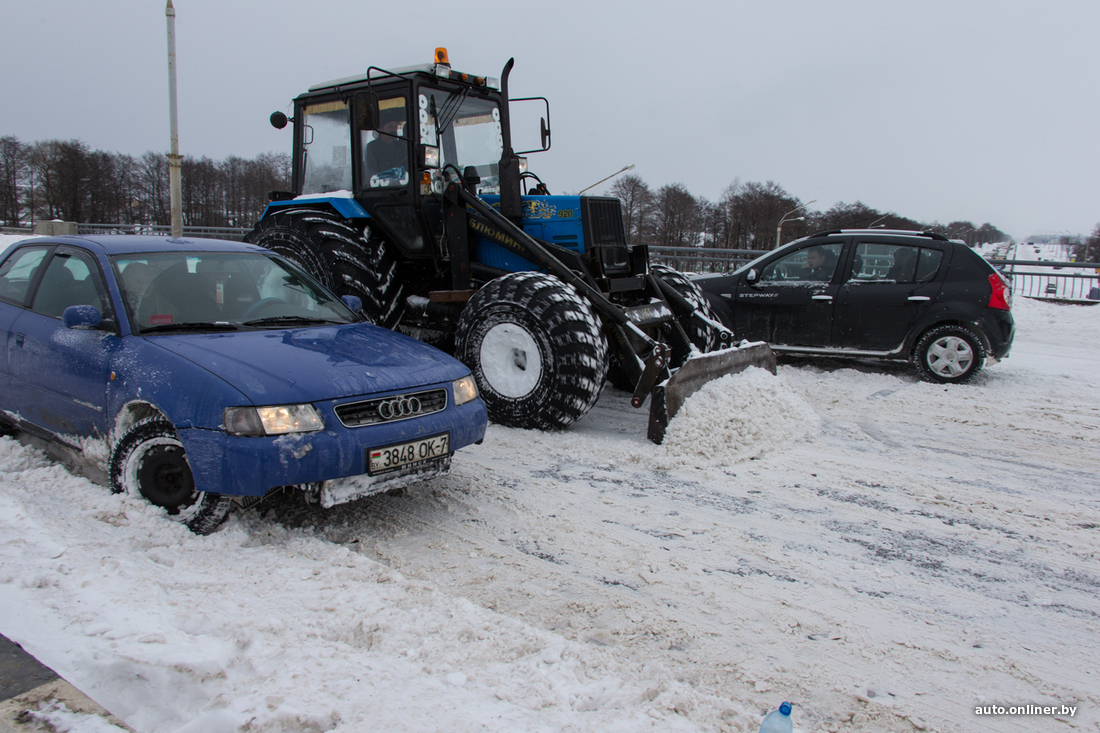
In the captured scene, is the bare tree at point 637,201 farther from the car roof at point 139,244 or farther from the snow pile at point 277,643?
the snow pile at point 277,643

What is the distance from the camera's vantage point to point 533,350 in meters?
5.64

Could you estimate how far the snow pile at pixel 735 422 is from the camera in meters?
5.21

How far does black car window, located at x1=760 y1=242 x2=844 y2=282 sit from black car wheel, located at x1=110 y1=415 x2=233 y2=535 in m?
6.94

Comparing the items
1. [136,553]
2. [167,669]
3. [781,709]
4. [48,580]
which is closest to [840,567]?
[781,709]

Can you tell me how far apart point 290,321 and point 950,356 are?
6.93m

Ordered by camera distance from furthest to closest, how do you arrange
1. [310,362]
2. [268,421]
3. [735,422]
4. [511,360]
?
[511,360] < [735,422] < [310,362] < [268,421]

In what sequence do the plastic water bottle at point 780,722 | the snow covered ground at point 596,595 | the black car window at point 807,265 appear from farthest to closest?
the black car window at point 807,265 → the snow covered ground at point 596,595 → the plastic water bottle at point 780,722

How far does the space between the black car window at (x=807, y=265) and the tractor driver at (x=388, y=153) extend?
4551mm

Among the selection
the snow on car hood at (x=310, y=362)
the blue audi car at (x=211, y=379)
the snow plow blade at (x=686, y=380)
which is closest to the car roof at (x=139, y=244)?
the blue audi car at (x=211, y=379)

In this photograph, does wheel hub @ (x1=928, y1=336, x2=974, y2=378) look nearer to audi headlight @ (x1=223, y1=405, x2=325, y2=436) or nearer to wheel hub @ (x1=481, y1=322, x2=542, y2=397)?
wheel hub @ (x1=481, y1=322, x2=542, y2=397)

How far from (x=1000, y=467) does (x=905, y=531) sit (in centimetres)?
175

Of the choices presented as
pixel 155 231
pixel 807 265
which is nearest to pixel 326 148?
pixel 807 265

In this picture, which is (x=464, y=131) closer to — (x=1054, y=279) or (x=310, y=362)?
(x=310, y=362)

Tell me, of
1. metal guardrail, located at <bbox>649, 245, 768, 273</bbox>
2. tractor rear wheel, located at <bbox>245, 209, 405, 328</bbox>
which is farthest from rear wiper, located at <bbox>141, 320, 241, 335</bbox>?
metal guardrail, located at <bbox>649, 245, 768, 273</bbox>
